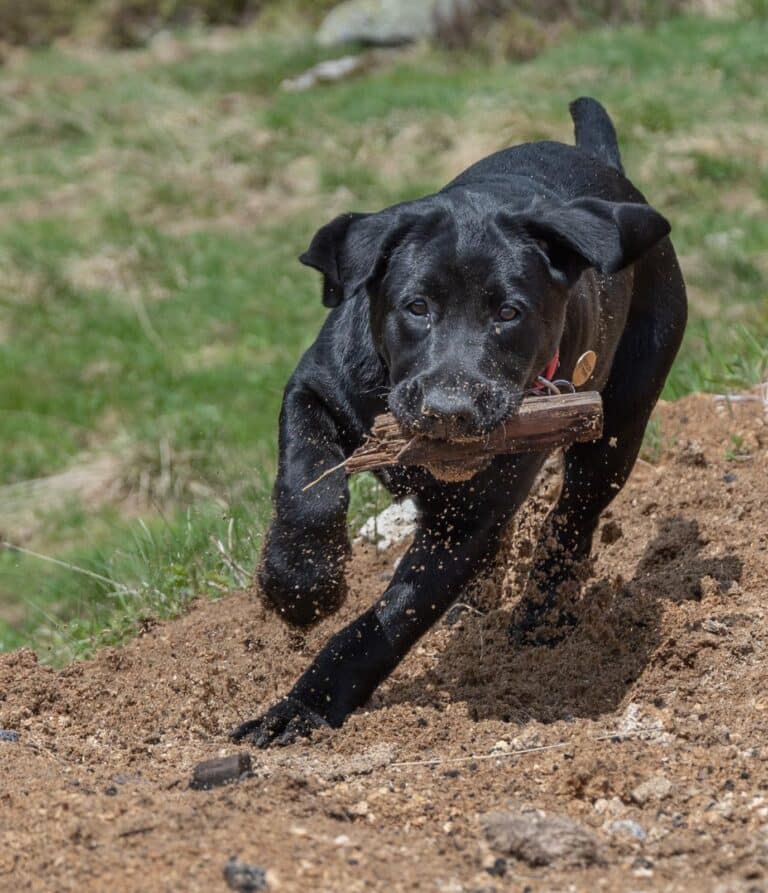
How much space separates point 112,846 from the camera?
3080mm

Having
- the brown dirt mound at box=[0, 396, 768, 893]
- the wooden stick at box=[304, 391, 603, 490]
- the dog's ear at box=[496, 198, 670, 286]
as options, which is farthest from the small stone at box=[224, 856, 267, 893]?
the dog's ear at box=[496, 198, 670, 286]

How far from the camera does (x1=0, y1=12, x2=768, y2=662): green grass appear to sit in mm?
7055

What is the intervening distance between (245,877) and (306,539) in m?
1.46

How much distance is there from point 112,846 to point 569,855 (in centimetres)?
98

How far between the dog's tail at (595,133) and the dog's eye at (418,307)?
5.88 feet

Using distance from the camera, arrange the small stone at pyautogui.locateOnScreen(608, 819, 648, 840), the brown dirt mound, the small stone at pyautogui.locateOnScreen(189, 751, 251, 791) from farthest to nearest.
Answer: the small stone at pyautogui.locateOnScreen(189, 751, 251, 791)
the small stone at pyautogui.locateOnScreen(608, 819, 648, 840)
the brown dirt mound

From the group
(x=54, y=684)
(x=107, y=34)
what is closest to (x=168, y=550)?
(x=54, y=684)

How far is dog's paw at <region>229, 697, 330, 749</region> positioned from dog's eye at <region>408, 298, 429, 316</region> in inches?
46.4

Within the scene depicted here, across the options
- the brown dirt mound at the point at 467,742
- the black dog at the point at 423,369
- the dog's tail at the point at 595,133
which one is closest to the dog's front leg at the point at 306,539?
the black dog at the point at 423,369

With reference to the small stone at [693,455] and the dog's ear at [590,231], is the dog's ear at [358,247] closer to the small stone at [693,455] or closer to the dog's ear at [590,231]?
the dog's ear at [590,231]

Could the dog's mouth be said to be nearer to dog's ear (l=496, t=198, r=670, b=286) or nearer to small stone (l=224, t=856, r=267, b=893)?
dog's ear (l=496, t=198, r=670, b=286)

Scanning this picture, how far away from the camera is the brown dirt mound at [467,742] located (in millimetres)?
3061

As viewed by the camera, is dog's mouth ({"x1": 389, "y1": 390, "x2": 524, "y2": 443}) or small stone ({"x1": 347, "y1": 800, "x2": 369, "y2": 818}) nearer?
small stone ({"x1": 347, "y1": 800, "x2": 369, "y2": 818})

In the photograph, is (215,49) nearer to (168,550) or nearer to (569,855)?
(168,550)
